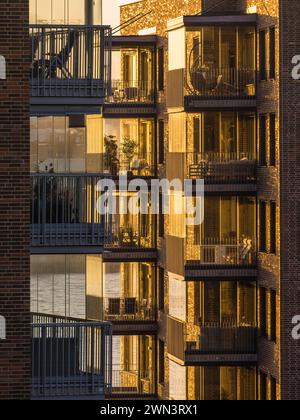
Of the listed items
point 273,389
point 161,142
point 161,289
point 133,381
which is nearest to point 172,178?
point 161,142

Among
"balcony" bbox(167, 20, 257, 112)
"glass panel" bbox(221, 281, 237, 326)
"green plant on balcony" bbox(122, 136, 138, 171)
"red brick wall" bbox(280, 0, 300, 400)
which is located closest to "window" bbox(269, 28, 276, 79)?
"red brick wall" bbox(280, 0, 300, 400)

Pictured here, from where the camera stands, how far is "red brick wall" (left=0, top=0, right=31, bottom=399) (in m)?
26.2

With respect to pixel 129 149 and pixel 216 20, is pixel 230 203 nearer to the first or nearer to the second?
pixel 216 20

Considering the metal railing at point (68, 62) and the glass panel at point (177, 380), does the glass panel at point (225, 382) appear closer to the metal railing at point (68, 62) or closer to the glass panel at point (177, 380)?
the glass panel at point (177, 380)

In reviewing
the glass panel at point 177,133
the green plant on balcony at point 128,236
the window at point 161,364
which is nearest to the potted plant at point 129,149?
the green plant on balcony at point 128,236

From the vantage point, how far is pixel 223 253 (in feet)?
175

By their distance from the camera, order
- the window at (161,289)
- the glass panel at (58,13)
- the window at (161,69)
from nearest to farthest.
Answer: the glass panel at (58,13), the window at (161,69), the window at (161,289)

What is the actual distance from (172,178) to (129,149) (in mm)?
4902

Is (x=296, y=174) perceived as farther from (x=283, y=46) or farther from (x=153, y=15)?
(x=153, y=15)

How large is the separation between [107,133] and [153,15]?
4120 mm

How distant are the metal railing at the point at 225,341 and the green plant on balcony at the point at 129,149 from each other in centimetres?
815

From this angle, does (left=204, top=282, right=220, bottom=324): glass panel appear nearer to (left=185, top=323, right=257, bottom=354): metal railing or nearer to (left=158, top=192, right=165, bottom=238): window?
(left=185, top=323, right=257, bottom=354): metal railing

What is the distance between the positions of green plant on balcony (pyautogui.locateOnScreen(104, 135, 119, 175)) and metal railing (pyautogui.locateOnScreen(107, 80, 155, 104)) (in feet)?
5.27

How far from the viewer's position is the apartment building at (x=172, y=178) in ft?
104
